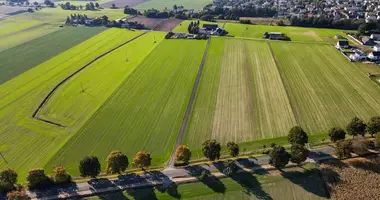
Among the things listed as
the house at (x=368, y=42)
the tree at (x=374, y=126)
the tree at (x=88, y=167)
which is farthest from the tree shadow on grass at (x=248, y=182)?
the house at (x=368, y=42)

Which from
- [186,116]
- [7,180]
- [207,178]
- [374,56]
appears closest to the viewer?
[7,180]

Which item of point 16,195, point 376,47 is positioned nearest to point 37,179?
point 16,195

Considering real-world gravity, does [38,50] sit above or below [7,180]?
above

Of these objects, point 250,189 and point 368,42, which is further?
point 368,42

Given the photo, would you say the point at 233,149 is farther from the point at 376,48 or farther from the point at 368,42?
the point at 368,42

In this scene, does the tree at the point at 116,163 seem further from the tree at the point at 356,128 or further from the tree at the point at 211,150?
the tree at the point at 356,128

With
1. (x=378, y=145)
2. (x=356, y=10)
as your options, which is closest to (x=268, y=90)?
(x=378, y=145)

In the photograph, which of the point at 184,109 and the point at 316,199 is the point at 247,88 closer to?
the point at 184,109
